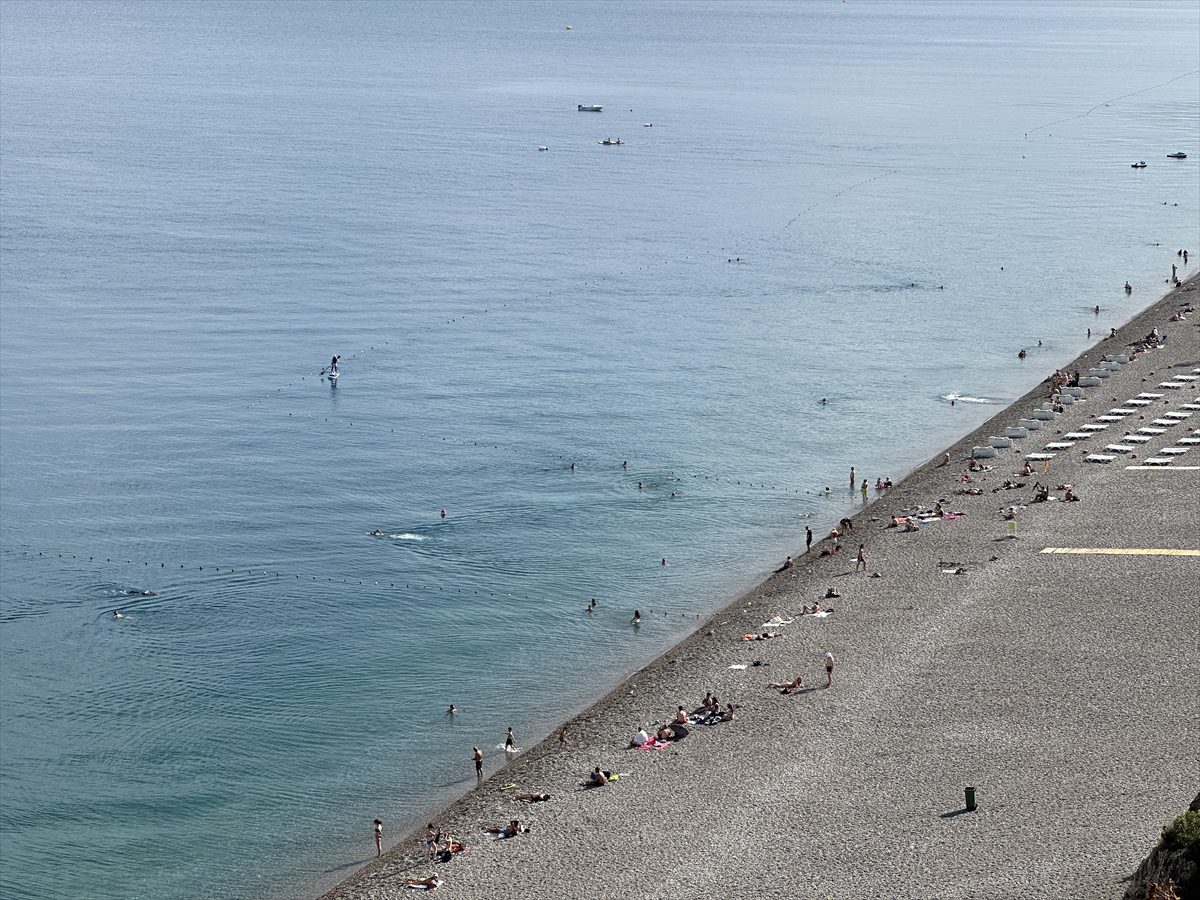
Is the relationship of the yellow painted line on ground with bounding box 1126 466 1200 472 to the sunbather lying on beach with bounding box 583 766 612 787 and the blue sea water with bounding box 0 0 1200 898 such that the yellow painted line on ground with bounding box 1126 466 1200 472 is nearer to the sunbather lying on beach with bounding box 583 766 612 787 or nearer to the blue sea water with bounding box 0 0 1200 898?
the blue sea water with bounding box 0 0 1200 898

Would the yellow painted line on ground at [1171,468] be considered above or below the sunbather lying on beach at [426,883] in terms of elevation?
above

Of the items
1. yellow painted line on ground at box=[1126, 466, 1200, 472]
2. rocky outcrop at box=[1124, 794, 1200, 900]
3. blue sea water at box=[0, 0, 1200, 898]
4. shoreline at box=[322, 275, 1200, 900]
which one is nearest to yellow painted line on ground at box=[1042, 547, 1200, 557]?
shoreline at box=[322, 275, 1200, 900]

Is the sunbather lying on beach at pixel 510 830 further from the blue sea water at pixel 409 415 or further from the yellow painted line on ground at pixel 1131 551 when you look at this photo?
the yellow painted line on ground at pixel 1131 551

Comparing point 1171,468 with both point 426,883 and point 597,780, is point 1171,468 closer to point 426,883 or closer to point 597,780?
point 597,780

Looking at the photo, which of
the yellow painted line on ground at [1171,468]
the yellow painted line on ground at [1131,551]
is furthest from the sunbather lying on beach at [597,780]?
the yellow painted line on ground at [1171,468]

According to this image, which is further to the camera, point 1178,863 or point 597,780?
point 597,780

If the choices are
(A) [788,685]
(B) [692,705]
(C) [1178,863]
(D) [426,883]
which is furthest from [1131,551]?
(D) [426,883]
